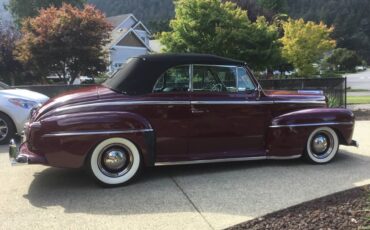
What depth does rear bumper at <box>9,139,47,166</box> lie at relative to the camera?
575cm

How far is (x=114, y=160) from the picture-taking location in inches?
237

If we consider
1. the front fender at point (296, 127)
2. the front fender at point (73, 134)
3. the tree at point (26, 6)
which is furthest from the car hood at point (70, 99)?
the tree at point (26, 6)

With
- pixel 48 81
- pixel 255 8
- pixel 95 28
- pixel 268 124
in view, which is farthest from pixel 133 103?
pixel 255 8

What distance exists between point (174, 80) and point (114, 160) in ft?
4.54

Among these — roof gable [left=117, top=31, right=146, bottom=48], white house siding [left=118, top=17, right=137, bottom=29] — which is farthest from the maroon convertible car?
white house siding [left=118, top=17, right=137, bottom=29]

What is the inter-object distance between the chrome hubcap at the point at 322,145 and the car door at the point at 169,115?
2.10m

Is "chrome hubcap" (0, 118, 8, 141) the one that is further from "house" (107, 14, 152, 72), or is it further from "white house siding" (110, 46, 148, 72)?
"white house siding" (110, 46, 148, 72)

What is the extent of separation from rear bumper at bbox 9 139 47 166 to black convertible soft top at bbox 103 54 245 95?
1335mm

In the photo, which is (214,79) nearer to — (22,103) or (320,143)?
(320,143)

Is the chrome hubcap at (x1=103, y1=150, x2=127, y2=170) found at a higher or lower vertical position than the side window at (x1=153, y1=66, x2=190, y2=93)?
lower

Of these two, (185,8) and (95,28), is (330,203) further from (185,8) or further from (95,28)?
(95,28)

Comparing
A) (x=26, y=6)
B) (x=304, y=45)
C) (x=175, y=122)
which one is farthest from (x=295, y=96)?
(x=26, y=6)

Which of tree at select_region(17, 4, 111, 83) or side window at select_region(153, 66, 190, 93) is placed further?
tree at select_region(17, 4, 111, 83)

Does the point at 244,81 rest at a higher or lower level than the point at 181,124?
higher
